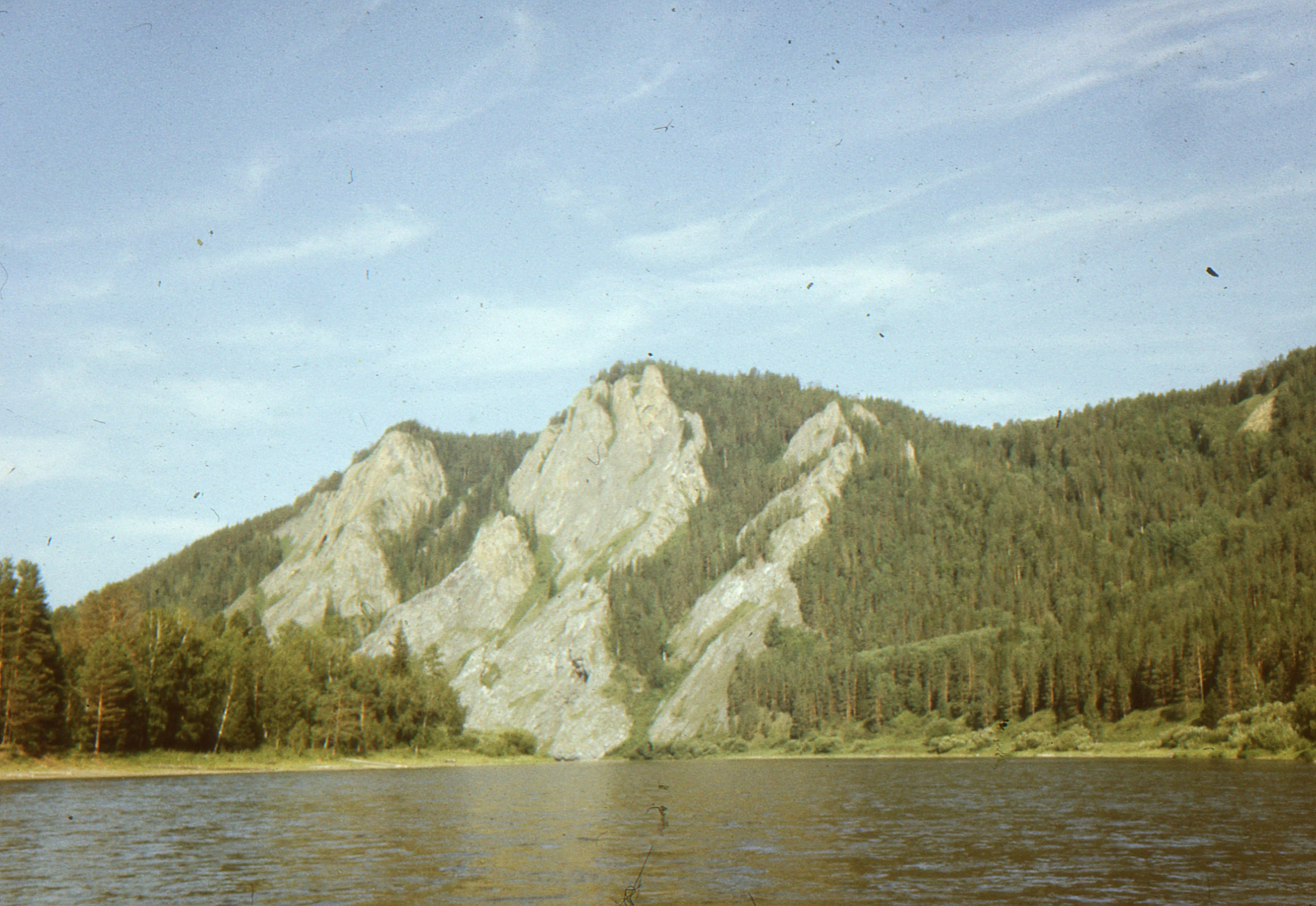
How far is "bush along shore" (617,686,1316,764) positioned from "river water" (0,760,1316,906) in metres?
33.0

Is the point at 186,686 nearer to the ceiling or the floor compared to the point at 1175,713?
nearer to the ceiling

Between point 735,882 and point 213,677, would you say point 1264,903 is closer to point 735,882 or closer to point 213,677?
point 735,882

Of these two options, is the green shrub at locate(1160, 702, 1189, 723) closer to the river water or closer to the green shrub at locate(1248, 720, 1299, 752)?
the green shrub at locate(1248, 720, 1299, 752)

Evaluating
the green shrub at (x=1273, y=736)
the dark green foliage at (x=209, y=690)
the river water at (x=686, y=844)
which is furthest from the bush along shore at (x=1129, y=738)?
the dark green foliage at (x=209, y=690)

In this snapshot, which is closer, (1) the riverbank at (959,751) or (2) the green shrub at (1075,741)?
(1) the riverbank at (959,751)

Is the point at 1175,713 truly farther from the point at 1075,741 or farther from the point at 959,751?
the point at 959,751

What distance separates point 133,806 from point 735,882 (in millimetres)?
51303

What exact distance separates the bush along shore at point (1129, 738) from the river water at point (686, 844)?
3296cm

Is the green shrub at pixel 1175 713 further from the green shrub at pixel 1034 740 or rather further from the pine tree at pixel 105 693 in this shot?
the pine tree at pixel 105 693

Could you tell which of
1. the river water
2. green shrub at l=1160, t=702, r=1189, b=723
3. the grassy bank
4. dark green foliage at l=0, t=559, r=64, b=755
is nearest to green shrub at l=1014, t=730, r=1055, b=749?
the grassy bank

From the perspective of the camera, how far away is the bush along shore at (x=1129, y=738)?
378 feet

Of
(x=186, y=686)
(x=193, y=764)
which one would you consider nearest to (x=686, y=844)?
(x=193, y=764)

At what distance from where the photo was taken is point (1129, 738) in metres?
154

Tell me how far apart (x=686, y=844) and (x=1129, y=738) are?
444 feet
